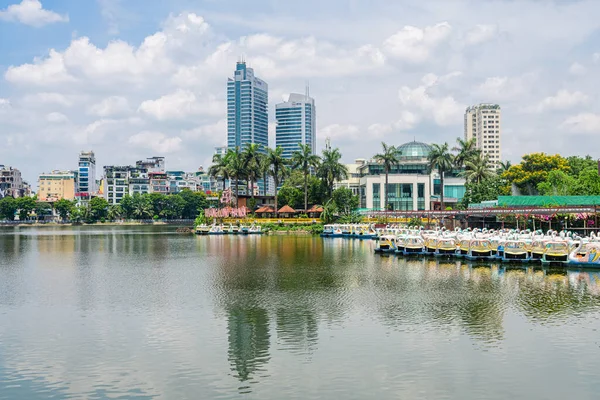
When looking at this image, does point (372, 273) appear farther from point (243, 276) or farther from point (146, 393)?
point (146, 393)

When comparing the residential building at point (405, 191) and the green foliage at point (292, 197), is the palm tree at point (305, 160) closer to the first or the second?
the green foliage at point (292, 197)

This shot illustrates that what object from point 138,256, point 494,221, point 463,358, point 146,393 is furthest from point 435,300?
point 494,221

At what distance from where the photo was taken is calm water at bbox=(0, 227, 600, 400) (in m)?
18.4

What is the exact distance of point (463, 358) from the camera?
20891mm

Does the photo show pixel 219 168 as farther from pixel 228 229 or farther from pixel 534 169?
pixel 534 169

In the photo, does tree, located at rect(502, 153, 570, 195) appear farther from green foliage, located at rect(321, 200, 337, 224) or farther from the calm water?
the calm water

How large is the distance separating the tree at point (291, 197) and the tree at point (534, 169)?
41230 millimetres

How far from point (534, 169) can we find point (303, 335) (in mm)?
86064

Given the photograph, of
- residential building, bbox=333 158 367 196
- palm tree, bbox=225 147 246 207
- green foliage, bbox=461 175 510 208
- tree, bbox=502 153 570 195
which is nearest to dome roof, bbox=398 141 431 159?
residential building, bbox=333 158 367 196

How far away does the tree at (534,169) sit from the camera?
323 ft


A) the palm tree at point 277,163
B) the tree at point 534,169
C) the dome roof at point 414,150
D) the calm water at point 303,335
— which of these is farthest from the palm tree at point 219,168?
the calm water at point 303,335

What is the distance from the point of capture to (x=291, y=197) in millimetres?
122438

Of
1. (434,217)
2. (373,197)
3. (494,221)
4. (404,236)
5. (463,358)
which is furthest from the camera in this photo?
(373,197)

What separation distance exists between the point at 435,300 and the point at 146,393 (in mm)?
18121
